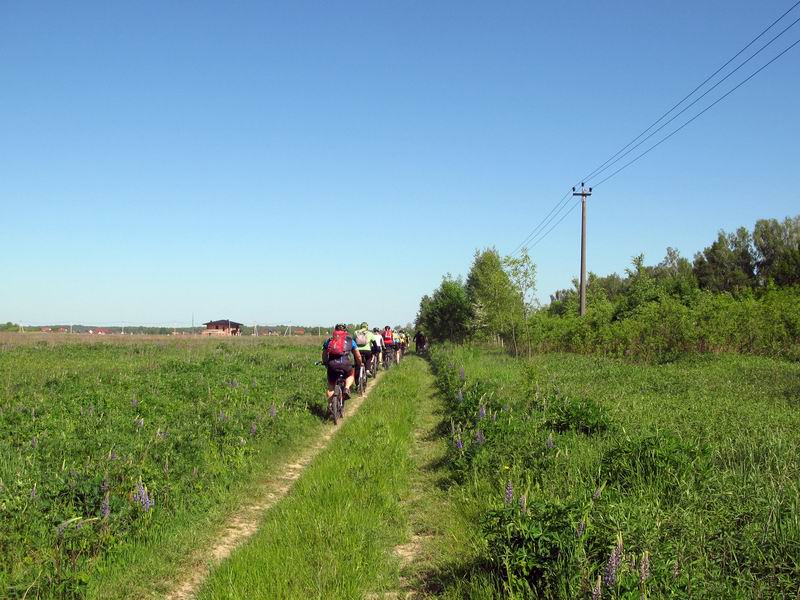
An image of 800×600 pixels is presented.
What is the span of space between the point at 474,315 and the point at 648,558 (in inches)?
1814

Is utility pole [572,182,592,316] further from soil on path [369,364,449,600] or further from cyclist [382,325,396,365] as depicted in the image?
soil on path [369,364,449,600]

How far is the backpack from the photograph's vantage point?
12883 millimetres

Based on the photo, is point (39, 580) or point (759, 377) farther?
point (759, 377)

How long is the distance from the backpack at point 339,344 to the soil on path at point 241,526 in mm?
2641

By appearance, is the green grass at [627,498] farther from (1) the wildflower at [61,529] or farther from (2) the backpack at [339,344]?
(2) the backpack at [339,344]

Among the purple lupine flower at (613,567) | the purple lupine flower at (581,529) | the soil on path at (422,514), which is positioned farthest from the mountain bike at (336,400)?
the purple lupine flower at (613,567)

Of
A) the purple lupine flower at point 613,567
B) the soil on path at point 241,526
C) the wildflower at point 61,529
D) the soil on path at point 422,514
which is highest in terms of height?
the purple lupine flower at point 613,567

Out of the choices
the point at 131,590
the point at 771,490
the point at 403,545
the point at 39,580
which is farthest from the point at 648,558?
the point at 39,580

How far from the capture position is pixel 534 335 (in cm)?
3120

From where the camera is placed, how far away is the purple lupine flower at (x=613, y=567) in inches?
130

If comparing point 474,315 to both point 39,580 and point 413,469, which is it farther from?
point 39,580

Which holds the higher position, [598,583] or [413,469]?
[598,583]

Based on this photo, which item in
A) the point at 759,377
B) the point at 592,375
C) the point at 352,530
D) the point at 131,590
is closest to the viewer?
the point at 131,590

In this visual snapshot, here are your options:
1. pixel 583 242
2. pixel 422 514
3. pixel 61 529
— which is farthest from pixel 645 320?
pixel 61 529
